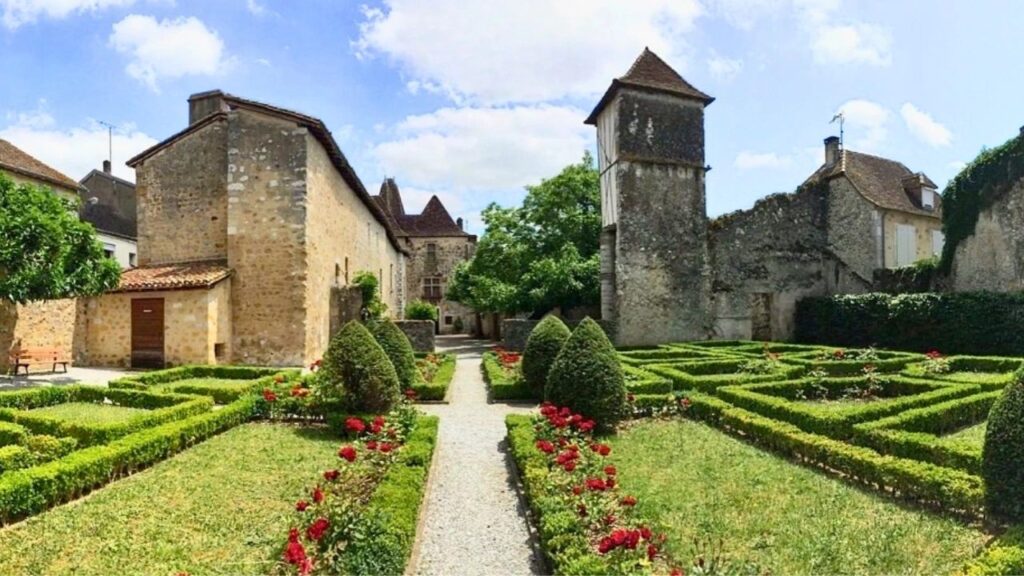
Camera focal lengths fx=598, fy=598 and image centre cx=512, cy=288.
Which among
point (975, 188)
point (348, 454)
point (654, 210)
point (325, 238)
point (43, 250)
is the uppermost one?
point (975, 188)

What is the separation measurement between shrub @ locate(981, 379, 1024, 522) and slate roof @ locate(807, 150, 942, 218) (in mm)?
21679

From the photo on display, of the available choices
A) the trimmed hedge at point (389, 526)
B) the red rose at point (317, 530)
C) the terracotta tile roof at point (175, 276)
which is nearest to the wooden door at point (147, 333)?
the terracotta tile roof at point (175, 276)

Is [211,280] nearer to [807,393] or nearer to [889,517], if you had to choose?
[807,393]

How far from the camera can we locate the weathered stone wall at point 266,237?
55.3 ft

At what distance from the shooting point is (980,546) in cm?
470

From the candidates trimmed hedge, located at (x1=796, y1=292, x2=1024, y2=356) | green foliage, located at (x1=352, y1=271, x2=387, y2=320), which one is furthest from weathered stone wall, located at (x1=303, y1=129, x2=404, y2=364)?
trimmed hedge, located at (x1=796, y1=292, x2=1024, y2=356)

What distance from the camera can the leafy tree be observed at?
12.4m

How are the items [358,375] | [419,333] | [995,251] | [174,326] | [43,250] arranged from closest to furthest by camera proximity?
[358,375] < [43,250] < [174,326] < [995,251] < [419,333]

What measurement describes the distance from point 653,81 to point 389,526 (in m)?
19.5

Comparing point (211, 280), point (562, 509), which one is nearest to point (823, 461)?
point (562, 509)

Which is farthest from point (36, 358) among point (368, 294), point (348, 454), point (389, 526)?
point (389, 526)

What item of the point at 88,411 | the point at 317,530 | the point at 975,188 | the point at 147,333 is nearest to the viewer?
the point at 317,530

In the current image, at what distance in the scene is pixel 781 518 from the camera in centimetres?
542

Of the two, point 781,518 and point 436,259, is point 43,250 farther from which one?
point 436,259
